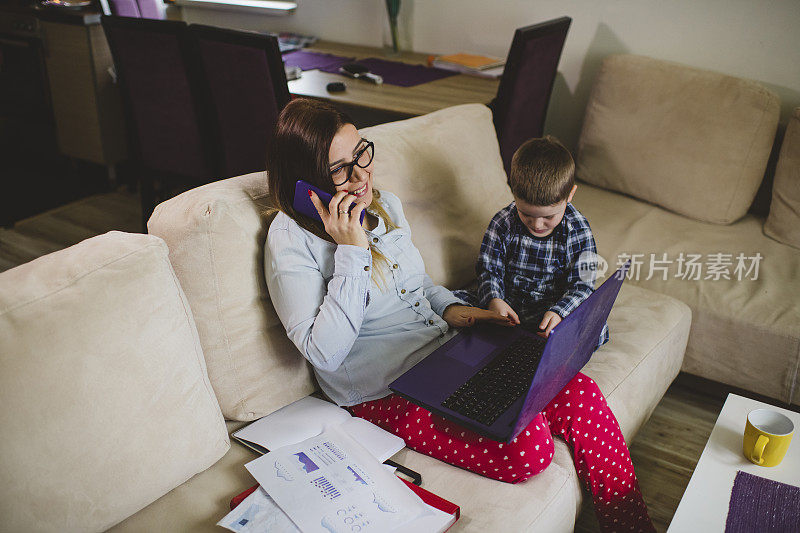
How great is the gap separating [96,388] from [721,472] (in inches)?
44.2

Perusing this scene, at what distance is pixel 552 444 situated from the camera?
133cm

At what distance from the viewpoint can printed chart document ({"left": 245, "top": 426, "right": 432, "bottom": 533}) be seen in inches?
42.4

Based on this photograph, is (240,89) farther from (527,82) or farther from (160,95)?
(527,82)

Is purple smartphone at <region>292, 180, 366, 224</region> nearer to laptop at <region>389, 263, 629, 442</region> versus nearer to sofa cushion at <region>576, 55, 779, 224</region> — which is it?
laptop at <region>389, 263, 629, 442</region>

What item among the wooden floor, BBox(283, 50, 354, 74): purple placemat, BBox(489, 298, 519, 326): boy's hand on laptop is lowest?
the wooden floor

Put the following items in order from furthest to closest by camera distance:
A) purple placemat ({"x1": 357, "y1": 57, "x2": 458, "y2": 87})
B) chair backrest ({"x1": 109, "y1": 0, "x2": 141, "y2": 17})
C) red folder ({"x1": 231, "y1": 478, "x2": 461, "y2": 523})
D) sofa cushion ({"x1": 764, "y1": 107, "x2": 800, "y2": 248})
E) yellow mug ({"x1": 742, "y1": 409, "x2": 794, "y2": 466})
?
chair backrest ({"x1": 109, "y1": 0, "x2": 141, "y2": 17}), purple placemat ({"x1": 357, "y1": 57, "x2": 458, "y2": 87}), sofa cushion ({"x1": 764, "y1": 107, "x2": 800, "y2": 248}), yellow mug ({"x1": 742, "y1": 409, "x2": 794, "y2": 466}), red folder ({"x1": 231, "y1": 478, "x2": 461, "y2": 523})

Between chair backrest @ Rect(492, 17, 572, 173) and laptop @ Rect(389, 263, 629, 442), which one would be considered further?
chair backrest @ Rect(492, 17, 572, 173)

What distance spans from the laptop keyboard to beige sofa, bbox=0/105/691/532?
125mm

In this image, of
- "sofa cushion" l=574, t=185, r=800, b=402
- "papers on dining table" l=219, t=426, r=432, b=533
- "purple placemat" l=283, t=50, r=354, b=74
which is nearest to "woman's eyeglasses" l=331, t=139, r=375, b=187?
"papers on dining table" l=219, t=426, r=432, b=533

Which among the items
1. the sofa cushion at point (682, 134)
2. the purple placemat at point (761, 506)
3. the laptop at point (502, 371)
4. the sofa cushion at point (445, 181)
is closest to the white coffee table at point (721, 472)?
the purple placemat at point (761, 506)

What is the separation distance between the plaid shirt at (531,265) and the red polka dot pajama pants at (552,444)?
11.4 inches

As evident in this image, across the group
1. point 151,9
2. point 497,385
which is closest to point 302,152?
point 497,385

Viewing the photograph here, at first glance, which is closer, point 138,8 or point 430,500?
point 430,500

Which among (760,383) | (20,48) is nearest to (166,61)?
(20,48)
